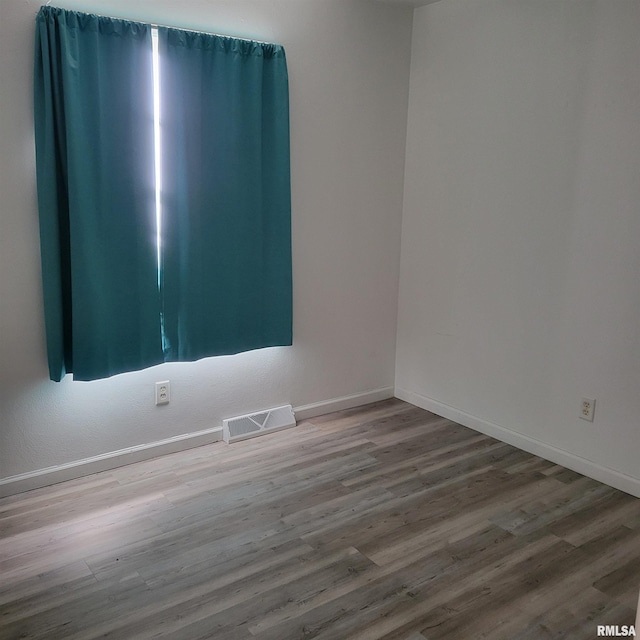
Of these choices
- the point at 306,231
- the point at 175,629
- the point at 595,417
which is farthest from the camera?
the point at 306,231

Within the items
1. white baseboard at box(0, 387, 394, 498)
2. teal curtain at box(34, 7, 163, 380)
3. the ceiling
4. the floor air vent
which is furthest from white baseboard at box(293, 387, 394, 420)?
the ceiling

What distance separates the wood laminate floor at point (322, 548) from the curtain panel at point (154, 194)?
65 cm

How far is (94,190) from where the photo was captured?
2662mm

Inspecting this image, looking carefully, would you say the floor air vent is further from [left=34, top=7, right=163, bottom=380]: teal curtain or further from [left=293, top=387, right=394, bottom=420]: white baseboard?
[left=34, top=7, right=163, bottom=380]: teal curtain

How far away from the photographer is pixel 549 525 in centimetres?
255

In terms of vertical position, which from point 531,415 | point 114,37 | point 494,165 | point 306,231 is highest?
point 114,37

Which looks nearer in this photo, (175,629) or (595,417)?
(175,629)

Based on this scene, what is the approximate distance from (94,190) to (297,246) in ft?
3.93

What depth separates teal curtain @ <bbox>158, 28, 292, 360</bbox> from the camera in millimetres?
2877

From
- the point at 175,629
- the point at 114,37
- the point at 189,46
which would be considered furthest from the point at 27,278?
the point at 175,629

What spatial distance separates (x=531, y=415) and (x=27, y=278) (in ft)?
8.55

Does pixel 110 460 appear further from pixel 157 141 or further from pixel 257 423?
pixel 157 141

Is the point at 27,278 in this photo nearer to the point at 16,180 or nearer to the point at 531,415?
the point at 16,180

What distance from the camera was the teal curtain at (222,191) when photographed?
288 cm
